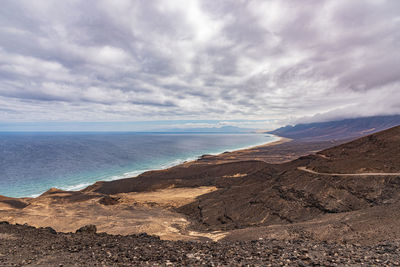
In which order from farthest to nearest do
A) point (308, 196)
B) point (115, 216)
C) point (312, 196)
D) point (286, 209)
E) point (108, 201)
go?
point (108, 201) < point (115, 216) < point (308, 196) < point (312, 196) < point (286, 209)

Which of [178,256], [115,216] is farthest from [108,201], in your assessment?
[178,256]

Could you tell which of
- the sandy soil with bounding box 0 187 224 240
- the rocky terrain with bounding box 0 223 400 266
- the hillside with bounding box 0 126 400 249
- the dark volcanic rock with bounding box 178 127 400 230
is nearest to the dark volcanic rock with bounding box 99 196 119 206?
the hillside with bounding box 0 126 400 249

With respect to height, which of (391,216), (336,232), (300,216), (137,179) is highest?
(391,216)

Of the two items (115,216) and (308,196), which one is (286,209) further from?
(115,216)

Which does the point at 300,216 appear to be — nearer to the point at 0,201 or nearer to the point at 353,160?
the point at 353,160

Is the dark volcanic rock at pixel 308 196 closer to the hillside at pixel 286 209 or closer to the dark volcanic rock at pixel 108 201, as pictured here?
the hillside at pixel 286 209

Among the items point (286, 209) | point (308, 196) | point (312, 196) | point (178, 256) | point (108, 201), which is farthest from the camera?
point (108, 201)

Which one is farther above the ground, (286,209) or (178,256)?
(178,256)

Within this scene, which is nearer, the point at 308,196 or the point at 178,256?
the point at 178,256

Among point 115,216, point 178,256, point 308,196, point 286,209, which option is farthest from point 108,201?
point 308,196

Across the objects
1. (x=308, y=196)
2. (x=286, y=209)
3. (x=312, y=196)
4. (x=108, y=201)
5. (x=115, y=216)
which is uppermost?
(x=312, y=196)

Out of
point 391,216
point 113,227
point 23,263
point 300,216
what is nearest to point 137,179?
point 113,227
